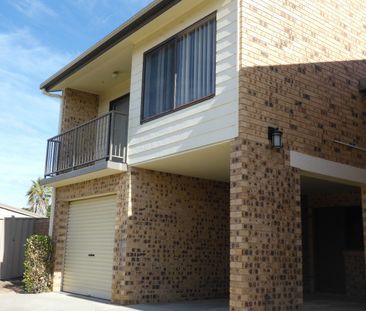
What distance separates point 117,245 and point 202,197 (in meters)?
2.49

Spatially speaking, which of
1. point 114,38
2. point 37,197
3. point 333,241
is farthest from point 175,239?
point 37,197

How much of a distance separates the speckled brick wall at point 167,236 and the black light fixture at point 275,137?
350cm

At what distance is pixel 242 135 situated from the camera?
783cm

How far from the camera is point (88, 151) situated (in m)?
12.3

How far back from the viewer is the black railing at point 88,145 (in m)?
10.9

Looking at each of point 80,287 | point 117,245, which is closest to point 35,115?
point 80,287

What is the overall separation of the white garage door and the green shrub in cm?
50

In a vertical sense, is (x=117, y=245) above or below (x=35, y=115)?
below

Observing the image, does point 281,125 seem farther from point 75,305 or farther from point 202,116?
→ point 75,305

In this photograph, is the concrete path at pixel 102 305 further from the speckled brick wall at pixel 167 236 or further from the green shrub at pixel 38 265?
the green shrub at pixel 38 265

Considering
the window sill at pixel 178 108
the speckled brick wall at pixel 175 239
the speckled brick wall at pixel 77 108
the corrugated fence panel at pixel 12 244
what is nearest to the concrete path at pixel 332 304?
the speckled brick wall at pixel 175 239

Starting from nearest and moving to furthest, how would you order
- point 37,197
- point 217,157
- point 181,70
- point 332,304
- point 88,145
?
point 217,157 → point 181,70 → point 332,304 → point 88,145 → point 37,197

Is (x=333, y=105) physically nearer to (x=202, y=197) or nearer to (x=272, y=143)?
(x=272, y=143)

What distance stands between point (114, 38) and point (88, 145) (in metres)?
2.92
